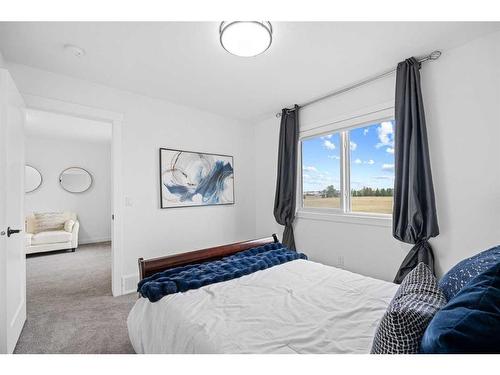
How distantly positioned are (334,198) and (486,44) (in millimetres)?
1991

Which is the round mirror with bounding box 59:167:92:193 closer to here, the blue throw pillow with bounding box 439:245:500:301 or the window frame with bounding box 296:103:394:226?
the window frame with bounding box 296:103:394:226

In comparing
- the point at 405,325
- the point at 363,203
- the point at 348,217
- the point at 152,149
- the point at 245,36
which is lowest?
the point at 405,325

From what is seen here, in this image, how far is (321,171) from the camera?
3.47 m

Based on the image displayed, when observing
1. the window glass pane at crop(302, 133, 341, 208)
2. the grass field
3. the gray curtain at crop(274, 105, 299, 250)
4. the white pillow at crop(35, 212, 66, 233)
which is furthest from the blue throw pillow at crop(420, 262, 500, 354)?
the white pillow at crop(35, 212, 66, 233)

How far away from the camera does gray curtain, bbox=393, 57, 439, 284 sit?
223cm

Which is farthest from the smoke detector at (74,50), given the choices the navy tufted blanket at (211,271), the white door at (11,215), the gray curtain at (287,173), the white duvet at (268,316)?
the gray curtain at (287,173)

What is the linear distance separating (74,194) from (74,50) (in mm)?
4828

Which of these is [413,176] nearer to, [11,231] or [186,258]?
[186,258]

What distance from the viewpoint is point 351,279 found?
175 centimetres

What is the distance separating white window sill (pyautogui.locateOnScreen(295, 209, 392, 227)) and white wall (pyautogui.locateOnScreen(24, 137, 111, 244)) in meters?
5.15

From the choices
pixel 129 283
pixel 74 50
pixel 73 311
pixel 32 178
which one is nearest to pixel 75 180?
pixel 32 178

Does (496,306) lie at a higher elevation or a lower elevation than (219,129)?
lower

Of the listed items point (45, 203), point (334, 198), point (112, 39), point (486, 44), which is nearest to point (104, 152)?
point (45, 203)
